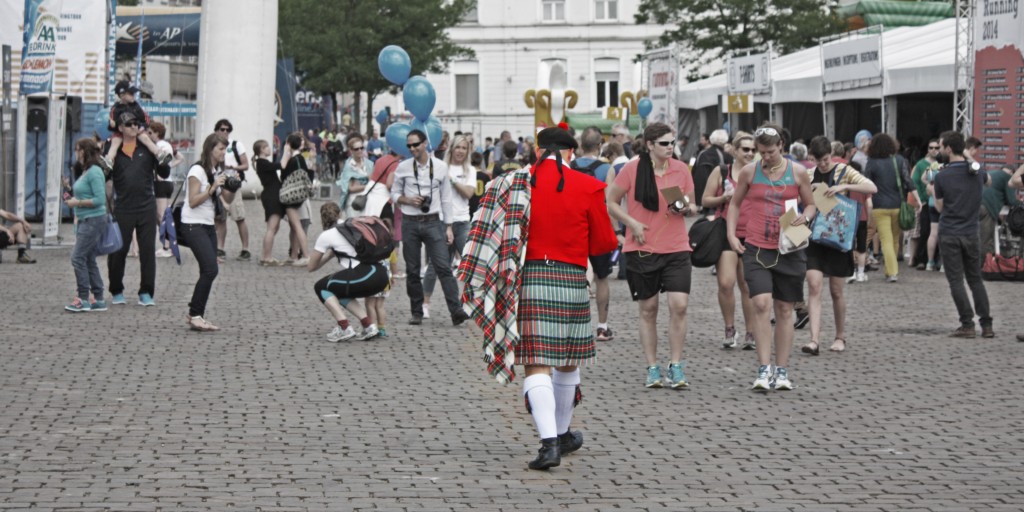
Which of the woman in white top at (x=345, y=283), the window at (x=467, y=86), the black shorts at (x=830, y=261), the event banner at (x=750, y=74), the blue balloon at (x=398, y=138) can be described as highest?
the window at (x=467, y=86)

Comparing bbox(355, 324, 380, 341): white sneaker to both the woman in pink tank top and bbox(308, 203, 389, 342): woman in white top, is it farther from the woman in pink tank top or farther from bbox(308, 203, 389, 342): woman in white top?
the woman in pink tank top

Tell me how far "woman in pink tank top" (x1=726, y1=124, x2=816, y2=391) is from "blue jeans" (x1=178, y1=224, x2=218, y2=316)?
479 centimetres

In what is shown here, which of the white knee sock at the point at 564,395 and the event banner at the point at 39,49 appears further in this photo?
the event banner at the point at 39,49

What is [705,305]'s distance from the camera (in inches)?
613

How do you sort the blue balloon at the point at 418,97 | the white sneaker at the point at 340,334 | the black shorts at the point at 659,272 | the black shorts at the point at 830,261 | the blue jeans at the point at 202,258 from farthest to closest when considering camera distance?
the blue balloon at the point at 418,97 → the blue jeans at the point at 202,258 → the white sneaker at the point at 340,334 → the black shorts at the point at 830,261 → the black shorts at the point at 659,272

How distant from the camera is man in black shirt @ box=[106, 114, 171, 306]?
1408 cm

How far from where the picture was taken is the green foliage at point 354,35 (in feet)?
176

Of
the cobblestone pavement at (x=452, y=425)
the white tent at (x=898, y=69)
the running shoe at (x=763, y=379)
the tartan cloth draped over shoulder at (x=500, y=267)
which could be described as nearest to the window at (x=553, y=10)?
the white tent at (x=898, y=69)

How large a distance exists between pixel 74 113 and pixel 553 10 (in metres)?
50.5

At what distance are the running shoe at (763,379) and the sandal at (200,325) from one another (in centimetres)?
509

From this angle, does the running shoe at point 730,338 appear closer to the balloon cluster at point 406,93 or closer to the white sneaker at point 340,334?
the white sneaker at point 340,334

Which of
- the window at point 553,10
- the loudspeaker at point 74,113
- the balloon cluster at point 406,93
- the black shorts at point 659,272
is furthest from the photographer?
the window at point 553,10

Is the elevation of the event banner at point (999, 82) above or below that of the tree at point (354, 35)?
below

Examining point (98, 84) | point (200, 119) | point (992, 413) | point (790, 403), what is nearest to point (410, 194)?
point (790, 403)
